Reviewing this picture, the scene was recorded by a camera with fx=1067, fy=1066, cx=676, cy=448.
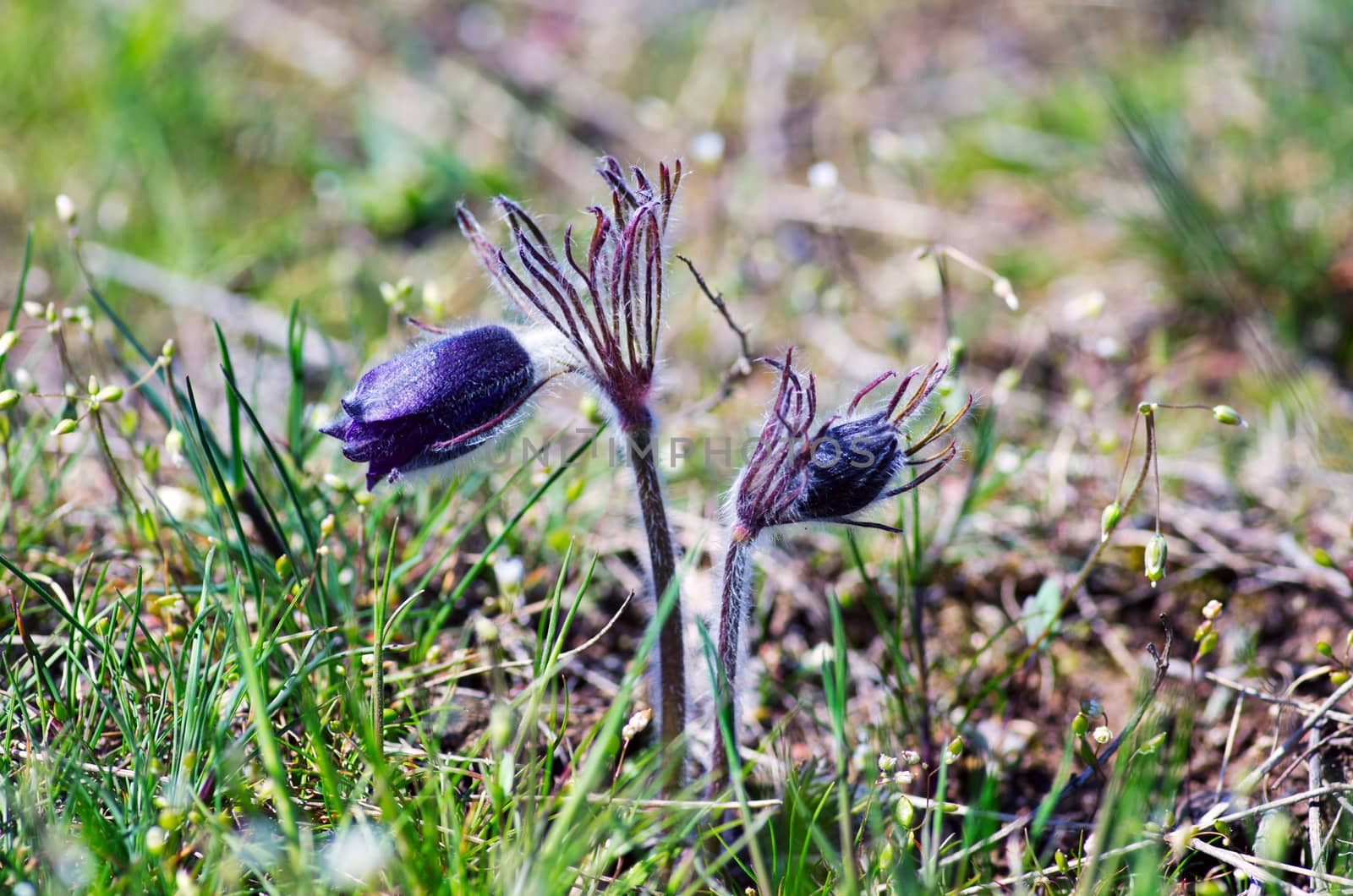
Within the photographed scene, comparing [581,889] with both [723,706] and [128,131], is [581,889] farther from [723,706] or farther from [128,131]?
[128,131]

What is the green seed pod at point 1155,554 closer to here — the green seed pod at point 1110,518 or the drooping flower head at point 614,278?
the green seed pod at point 1110,518

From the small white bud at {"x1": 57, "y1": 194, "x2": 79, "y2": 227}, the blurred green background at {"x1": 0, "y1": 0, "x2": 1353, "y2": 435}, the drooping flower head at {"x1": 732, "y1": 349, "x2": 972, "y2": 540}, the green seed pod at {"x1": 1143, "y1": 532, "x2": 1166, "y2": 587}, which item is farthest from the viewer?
the blurred green background at {"x1": 0, "y1": 0, "x2": 1353, "y2": 435}

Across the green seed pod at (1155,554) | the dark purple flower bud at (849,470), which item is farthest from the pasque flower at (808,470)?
the green seed pod at (1155,554)

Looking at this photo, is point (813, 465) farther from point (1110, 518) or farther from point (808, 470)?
point (1110, 518)

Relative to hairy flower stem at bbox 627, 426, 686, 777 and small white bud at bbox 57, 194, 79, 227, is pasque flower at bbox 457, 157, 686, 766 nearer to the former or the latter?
hairy flower stem at bbox 627, 426, 686, 777

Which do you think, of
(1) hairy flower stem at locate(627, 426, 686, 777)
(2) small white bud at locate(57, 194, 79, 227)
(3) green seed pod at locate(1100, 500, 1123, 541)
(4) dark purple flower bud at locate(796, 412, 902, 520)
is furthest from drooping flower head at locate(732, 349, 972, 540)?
(2) small white bud at locate(57, 194, 79, 227)

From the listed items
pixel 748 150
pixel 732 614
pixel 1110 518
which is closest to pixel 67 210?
pixel 732 614

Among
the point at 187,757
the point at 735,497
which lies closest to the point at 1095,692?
the point at 735,497
